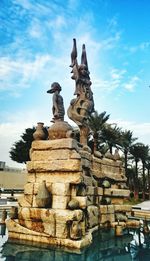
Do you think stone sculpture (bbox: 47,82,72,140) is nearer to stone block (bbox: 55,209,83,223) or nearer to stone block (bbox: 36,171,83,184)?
stone block (bbox: 36,171,83,184)

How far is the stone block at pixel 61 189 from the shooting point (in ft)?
27.9

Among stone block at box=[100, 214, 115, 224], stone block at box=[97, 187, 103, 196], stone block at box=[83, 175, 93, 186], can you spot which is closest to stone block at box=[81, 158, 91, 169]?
stone block at box=[83, 175, 93, 186]

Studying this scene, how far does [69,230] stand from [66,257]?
116 cm

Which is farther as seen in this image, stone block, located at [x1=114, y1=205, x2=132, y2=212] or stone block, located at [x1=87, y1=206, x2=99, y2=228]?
stone block, located at [x1=114, y1=205, x2=132, y2=212]

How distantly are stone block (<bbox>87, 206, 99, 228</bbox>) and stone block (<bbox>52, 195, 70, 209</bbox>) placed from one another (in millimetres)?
1397

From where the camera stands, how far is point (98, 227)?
35.2 ft

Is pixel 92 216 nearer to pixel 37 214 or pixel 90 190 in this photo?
pixel 90 190

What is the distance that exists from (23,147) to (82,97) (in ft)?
104

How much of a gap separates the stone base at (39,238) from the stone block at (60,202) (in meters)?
0.85

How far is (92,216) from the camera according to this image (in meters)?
9.91

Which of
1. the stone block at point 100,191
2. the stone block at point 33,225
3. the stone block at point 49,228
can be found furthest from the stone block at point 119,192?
the stone block at point 49,228

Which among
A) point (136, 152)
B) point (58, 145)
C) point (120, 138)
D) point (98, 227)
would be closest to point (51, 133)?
point (58, 145)

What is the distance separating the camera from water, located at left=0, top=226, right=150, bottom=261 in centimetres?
671

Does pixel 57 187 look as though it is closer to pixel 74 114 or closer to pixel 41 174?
pixel 41 174
